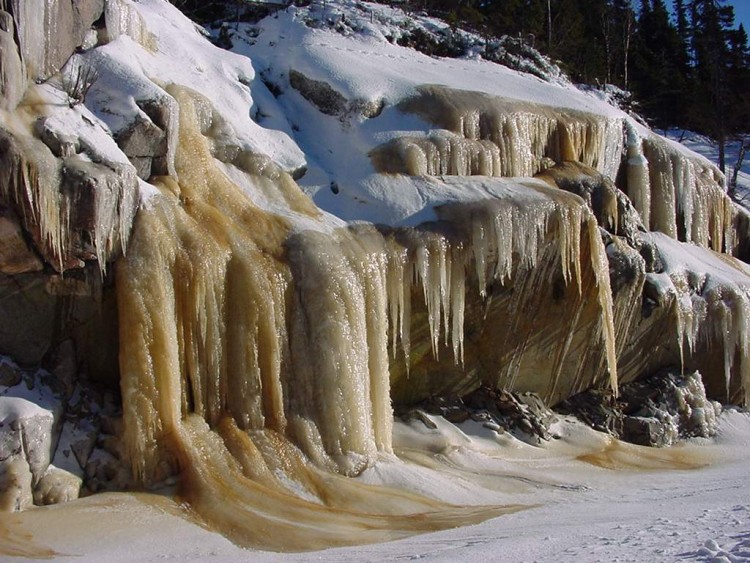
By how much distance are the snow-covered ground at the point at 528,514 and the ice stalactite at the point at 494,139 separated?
3776 mm

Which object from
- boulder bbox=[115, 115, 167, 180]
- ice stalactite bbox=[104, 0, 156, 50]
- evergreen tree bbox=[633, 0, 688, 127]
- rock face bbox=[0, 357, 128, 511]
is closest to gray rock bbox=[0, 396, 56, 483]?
rock face bbox=[0, 357, 128, 511]

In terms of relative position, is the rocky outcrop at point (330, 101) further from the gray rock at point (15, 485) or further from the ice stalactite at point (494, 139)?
the gray rock at point (15, 485)

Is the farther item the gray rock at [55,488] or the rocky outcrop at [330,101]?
the rocky outcrop at [330,101]

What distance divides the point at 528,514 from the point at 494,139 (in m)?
6.65

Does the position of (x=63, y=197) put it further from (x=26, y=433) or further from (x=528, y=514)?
(x=528, y=514)

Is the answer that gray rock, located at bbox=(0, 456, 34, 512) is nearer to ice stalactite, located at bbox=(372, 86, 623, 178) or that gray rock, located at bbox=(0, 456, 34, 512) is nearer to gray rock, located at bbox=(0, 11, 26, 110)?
gray rock, located at bbox=(0, 11, 26, 110)

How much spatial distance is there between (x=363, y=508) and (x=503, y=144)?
6711 millimetres

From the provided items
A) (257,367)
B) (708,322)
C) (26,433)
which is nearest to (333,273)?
(257,367)

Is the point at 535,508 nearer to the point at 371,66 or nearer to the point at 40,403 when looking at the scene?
the point at 40,403

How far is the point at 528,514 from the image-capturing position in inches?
315

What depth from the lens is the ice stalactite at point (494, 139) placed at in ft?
41.3

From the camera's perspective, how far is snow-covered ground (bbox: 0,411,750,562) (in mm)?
5758

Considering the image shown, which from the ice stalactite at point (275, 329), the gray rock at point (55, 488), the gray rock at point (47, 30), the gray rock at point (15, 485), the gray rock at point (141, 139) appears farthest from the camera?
the gray rock at point (141, 139)

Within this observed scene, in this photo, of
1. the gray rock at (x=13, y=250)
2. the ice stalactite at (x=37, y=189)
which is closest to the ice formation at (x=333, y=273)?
the ice stalactite at (x=37, y=189)
